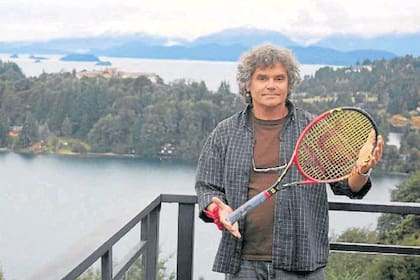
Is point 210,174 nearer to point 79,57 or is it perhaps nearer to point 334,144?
point 334,144

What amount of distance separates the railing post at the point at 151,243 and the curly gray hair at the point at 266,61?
780 mm

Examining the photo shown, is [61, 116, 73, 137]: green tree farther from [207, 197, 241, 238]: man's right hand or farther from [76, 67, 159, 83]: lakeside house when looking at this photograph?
[207, 197, 241, 238]: man's right hand

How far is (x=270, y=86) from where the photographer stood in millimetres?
2010

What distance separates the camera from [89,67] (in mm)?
16484

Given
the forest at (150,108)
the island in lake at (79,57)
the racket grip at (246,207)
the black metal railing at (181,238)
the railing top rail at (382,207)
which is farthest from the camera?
the island in lake at (79,57)

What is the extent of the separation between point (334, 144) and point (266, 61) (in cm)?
33

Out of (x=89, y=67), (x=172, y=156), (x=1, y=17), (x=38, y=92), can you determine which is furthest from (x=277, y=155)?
(x=1, y=17)

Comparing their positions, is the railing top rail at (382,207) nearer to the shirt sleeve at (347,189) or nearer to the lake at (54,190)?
the shirt sleeve at (347,189)

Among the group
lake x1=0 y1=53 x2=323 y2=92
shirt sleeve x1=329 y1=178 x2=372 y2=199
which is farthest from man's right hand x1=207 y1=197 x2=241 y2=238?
lake x1=0 y1=53 x2=323 y2=92

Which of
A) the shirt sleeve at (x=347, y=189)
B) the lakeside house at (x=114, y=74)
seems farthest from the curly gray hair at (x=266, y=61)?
the lakeside house at (x=114, y=74)

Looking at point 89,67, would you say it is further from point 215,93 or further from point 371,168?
point 371,168

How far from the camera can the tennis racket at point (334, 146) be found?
6.49 ft

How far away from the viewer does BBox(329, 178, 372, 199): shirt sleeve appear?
2.06 metres

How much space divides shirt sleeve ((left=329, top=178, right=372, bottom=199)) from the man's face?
0.30 metres
